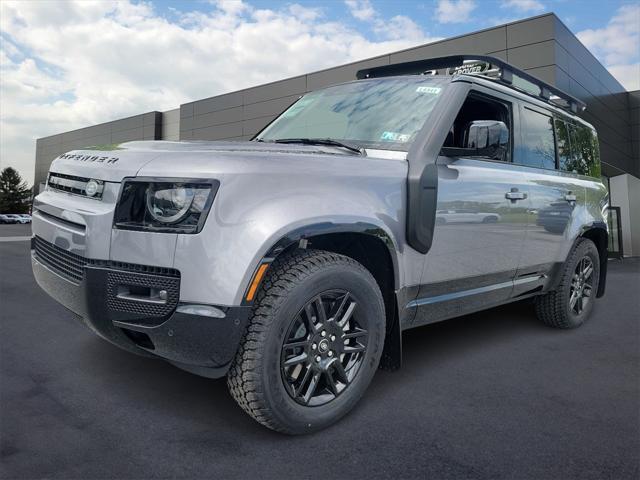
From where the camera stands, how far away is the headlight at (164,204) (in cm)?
194

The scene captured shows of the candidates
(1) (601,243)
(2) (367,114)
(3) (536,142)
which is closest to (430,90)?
(2) (367,114)

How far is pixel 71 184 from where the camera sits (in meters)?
2.40

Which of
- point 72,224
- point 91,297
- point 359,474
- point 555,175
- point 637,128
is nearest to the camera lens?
point 359,474

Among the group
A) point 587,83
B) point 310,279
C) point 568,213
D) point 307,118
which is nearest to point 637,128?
point 587,83

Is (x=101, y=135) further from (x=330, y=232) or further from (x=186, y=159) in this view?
(x=330, y=232)

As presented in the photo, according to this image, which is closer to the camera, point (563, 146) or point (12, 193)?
point (563, 146)

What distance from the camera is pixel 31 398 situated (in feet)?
8.23

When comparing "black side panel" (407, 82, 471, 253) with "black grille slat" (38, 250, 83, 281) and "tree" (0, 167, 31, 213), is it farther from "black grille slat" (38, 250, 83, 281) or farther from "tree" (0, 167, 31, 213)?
"tree" (0, 167, 31, 213)

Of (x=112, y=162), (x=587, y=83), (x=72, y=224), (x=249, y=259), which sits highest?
(x=587, y=83)

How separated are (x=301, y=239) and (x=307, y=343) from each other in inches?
19.0

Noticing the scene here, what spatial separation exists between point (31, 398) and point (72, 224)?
101 centimetres

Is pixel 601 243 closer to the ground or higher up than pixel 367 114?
closer to the ground

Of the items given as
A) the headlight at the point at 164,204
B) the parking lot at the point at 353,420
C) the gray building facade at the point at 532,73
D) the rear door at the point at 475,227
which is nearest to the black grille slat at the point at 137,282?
the headlight at the point at 164,204

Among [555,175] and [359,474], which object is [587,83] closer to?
[555,175]
